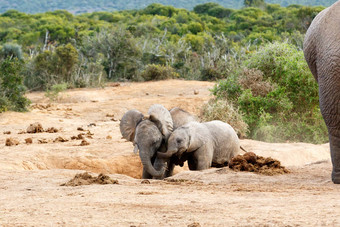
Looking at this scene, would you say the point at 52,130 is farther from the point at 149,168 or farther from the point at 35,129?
the point at 149,168

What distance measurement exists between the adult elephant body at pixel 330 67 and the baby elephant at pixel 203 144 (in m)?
2.31

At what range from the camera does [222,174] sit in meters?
6.88

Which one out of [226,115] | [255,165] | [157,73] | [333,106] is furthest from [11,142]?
[157,73]

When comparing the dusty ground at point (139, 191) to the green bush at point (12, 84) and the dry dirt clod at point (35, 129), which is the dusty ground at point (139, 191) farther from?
the green bush at point (12, 84)

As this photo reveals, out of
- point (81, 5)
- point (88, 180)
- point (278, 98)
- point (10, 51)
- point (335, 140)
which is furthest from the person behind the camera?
point (81, 5)

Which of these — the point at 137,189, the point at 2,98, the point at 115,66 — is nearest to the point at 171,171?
the point at 137,189

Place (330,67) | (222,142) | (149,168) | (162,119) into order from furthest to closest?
(222,142) → (162,119) → (149,168) → (330,67)

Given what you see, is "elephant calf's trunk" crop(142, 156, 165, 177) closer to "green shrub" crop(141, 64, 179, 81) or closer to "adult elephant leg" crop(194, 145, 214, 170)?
"adult elephant leg" crop(194, 145, 214, 170)

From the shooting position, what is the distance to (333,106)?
5.82 metres

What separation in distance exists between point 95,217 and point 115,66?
2036 cm

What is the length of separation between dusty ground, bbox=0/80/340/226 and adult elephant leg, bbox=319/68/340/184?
32 cm

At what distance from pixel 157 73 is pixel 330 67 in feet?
55.6

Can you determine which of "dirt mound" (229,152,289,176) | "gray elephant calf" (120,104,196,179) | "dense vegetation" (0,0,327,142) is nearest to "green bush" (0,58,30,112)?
"dense vegetation" (0,0,327,142)

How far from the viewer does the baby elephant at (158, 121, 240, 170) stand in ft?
25.2
